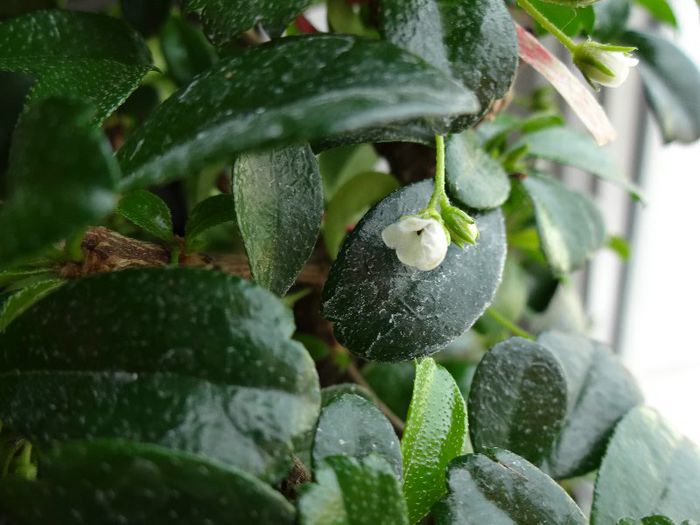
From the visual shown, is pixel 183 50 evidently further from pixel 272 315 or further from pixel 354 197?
pixel 272 315

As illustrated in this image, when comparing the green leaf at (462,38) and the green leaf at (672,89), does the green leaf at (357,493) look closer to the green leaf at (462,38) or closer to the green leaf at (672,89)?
the green leaf at (462,38)

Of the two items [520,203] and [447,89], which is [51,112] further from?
[520,203]

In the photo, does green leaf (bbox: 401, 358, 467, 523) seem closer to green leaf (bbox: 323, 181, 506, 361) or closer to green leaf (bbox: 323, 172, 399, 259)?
green leaf (bbox: 323, 181, 506, 361)

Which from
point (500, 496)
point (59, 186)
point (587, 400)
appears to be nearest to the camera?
point (59, 186)

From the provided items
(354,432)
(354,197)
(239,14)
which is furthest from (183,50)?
(354,432)

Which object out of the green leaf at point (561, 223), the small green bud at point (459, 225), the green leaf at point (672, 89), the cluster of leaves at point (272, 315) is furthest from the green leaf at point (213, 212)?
the green leaf at point (672, 89)
